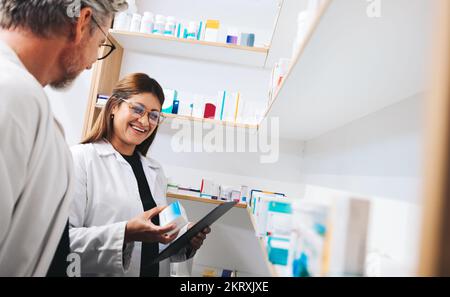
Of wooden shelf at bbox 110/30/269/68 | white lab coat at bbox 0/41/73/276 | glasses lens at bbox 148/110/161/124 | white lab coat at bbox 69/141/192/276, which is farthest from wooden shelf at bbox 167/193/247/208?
white lab coat at bbox 0/41/73/276

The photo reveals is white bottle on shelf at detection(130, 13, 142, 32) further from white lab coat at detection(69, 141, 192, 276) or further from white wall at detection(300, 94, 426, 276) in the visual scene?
white wall at detection(300, 94, 426, 276)

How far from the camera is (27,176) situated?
0.67m

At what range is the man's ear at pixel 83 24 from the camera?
886 millimetres

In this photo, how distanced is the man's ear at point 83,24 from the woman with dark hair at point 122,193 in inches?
24.9

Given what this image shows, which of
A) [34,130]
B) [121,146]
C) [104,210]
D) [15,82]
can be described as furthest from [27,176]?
[121,146]

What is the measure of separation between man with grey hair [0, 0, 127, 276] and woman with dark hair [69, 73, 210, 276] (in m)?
0.24

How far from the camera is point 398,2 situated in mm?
587

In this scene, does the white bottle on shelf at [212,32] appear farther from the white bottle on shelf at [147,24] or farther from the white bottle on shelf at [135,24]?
the white bottle on shelf at [135,24]

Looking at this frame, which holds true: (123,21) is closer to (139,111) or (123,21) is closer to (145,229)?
(139,111)

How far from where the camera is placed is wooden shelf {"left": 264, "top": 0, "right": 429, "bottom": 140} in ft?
2.10

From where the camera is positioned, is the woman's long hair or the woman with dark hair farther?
the woman's long hair

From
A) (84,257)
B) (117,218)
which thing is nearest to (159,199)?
(117,218)
